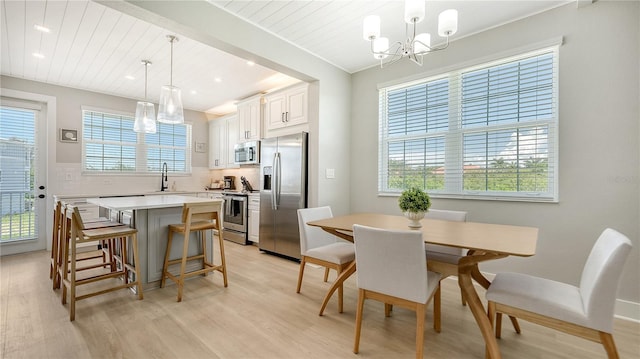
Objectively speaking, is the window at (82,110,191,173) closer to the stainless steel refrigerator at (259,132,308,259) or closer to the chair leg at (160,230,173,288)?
the stainless steel refrigerator at (259,132,308,259)

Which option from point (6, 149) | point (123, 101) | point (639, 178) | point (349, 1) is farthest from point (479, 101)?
point (6, 149)

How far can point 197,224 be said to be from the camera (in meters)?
2.93

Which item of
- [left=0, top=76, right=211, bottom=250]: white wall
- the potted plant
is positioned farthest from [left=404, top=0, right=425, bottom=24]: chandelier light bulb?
[left=0, top=76, right=211, bottom=250]: white wall

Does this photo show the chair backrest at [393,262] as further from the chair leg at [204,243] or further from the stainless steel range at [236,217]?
the stainless steel range at [236,217]

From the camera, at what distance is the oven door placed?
15.7 feet

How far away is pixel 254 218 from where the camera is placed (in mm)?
4648

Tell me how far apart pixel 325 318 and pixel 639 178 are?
2.73m

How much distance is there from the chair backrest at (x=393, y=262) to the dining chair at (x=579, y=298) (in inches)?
17.9

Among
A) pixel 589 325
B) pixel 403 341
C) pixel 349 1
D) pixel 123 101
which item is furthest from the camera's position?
pixel 123 101

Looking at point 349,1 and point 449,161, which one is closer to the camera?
point 349,1

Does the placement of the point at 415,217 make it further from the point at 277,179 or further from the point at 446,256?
the point at 277,179

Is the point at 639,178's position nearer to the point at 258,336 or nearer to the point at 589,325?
the point at 589,325

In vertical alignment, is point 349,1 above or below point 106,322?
above

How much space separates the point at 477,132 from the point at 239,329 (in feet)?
9.77
